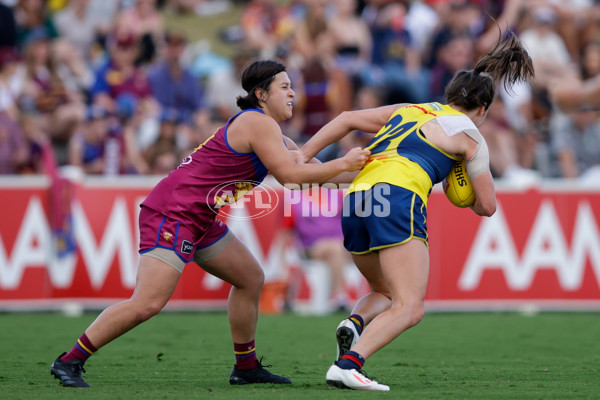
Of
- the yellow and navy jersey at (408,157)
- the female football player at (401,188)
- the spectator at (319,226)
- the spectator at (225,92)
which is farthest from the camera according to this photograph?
the spectator at (225,92)

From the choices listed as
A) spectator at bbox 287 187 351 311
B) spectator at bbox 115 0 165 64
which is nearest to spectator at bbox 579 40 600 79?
spectator at bbox 287 187 351 311

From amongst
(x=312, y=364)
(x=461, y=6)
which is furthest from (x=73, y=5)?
(x=312, y=364)

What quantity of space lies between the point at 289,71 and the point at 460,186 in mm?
8095

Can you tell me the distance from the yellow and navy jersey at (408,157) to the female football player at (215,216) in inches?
5.8

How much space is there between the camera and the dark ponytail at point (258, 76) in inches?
245

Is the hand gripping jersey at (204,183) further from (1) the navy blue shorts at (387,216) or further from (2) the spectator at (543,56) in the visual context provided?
(2) the spectator at (543,56)

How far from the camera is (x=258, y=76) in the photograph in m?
6.22

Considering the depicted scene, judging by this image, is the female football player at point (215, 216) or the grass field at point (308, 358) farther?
the female football player at point (215, 216)

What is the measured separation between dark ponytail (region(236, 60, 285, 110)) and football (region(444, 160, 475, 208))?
135 cm

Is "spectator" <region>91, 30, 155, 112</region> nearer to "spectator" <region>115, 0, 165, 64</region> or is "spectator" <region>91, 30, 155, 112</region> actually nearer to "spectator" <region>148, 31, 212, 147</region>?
"spectator" <region>148, 31, 212, 147</region>

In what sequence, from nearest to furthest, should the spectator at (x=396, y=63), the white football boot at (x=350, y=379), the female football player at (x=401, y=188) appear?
the white football boot at (x=350, y=379), the female football player at (x=401, y=188), the spectator at (x=396, y=63)

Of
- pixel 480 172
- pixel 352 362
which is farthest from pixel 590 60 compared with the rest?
pixel 352 362

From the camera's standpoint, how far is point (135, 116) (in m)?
14.0

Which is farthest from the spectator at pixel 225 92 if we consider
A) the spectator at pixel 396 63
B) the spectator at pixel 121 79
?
the spectator at pixel 396 63
